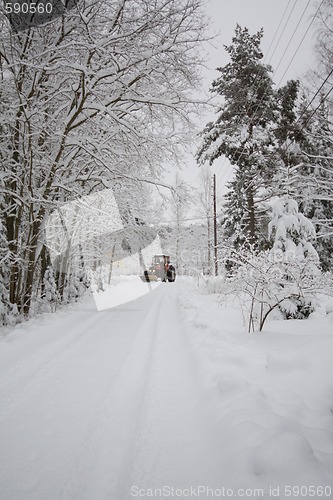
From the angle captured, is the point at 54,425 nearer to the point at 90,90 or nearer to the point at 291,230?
the point at 90,90

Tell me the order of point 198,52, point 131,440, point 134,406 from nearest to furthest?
point 131,440
point 134,406
point 198,52

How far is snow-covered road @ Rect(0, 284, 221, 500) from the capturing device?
6.02ft

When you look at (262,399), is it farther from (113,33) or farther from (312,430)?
(113,33)

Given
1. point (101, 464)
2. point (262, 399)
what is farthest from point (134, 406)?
point (262, 399)

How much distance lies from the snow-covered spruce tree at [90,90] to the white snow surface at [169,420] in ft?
12.5

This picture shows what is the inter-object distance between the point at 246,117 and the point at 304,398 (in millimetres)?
12761

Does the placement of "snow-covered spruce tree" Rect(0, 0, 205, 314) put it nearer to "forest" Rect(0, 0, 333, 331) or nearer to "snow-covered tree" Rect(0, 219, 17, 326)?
"forest" Rect(0, 0, 333, 331)

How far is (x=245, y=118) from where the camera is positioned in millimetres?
12211

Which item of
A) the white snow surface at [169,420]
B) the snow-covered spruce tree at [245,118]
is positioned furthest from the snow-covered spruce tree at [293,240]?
the snow-covered spruce tree at [245,118]

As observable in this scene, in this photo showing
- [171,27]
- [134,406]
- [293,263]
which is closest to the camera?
[134,406]

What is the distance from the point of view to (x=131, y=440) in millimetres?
2240

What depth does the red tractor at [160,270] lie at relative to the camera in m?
28.8

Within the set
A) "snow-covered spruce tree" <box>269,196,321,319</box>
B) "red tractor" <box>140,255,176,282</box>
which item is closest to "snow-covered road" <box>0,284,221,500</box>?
"snow-covered spruce tree" <box>269,196,321,319</box>

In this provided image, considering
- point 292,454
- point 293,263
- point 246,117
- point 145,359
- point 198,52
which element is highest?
point 246,117
